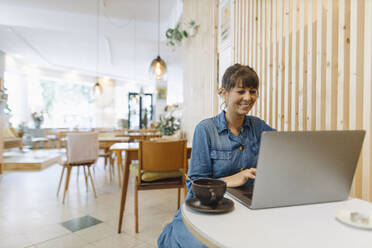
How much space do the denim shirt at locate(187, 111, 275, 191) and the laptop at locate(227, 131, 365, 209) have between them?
30cm

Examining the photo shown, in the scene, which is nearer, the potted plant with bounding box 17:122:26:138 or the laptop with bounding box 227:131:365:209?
the laptop with bounding box 227:131:365:209

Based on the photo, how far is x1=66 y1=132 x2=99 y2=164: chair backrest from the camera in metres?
3.33

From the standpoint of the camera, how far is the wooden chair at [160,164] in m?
2.23

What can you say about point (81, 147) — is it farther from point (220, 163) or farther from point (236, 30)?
point (220, 163)

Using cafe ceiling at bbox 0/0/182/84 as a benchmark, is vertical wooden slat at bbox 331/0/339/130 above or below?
below

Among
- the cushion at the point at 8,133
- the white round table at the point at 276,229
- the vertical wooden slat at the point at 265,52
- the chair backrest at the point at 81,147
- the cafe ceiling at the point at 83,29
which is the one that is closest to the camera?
the white round table at the point at 276,229

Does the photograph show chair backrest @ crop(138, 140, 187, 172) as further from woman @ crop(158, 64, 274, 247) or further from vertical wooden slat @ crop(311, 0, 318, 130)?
vertical wooden slat @ crop(311, 0, 318, 130)

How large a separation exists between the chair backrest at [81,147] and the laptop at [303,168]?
3.01 meters

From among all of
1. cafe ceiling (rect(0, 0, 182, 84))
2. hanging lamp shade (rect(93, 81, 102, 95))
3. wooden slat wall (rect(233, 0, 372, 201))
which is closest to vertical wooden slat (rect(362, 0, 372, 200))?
wooden slat wall (rect(233, 0, 372, 201))

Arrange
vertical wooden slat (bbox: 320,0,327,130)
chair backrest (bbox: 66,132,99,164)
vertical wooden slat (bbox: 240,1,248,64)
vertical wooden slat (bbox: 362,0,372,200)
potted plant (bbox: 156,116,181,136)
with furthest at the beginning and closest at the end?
potted plant (bbox: 156,116,181,136)
chair backrest (bbox: 66,132,99,164)
vertical wooden slat (bbox: 240,1,248,64)
vertical wooden slat (bbox: 320,0,327,130)
vertical wooden slat (bbox: 362,0,372,200)

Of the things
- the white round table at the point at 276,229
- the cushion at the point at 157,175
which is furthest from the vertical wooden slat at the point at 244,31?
the white round table at the point at 276,229

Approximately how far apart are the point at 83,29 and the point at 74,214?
4635 millimetres

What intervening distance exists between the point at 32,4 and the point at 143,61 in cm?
413

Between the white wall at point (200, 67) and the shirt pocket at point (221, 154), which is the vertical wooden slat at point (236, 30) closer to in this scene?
the white wall at point (200, 67)
